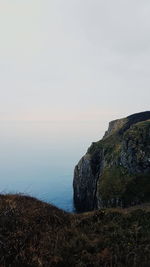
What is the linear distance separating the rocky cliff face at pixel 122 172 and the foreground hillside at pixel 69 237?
46.0m

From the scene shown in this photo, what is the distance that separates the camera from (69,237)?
13250 millimetres

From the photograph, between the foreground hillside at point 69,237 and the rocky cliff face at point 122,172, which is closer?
the foreground hillside at point 69,237

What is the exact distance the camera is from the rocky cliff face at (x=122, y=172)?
6469 cm

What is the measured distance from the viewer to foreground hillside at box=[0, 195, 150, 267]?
10852mm

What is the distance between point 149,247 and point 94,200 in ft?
233

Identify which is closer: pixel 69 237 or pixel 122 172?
pixel 69 237

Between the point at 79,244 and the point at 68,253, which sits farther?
the point at 79,244

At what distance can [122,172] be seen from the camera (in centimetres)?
7144

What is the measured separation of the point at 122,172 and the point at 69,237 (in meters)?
59.5

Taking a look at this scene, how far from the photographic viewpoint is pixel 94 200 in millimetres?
82188

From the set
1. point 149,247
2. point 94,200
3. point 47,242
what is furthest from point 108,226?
point 94,200

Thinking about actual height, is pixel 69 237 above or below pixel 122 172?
above

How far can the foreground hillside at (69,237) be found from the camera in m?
10.9

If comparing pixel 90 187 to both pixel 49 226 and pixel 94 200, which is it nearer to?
pixel 94 200
